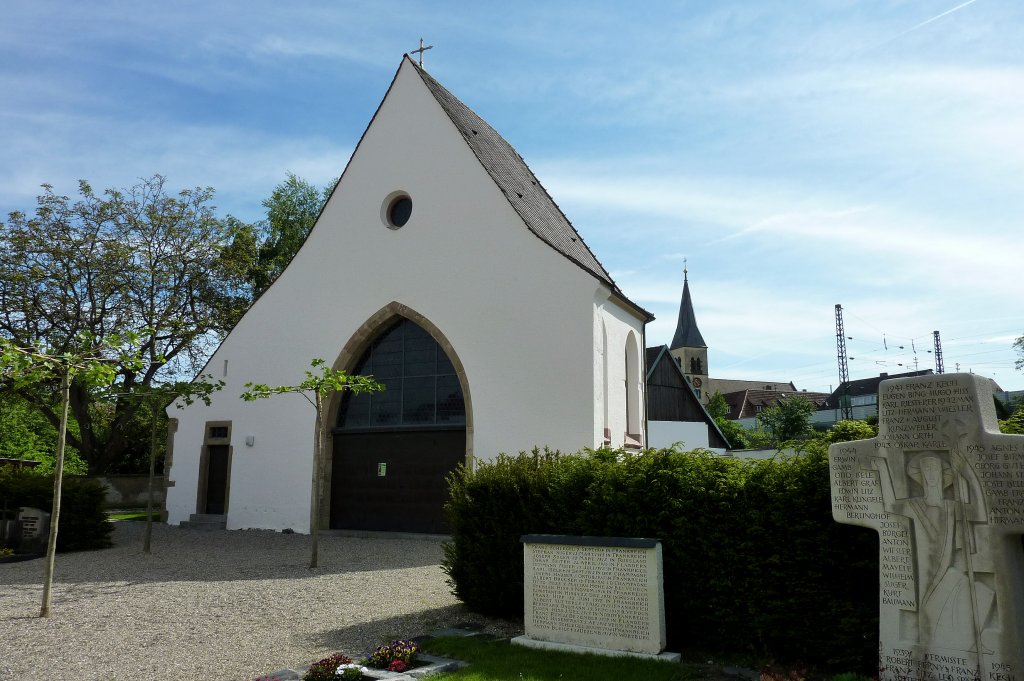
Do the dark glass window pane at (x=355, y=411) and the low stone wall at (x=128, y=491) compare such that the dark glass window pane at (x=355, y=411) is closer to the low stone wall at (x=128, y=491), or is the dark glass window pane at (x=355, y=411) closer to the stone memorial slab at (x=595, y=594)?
the stone memorial slab at (x=595, y=594)

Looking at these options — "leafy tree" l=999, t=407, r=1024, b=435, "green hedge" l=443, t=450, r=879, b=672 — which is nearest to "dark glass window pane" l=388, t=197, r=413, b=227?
"green hedge" l=443, t=450, r=879, b=672

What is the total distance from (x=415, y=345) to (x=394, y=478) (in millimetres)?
3153

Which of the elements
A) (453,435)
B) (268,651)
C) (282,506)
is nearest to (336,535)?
(282,506)

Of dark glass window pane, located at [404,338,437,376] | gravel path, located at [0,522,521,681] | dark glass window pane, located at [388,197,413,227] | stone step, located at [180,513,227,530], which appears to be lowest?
gravel path, located at [0,522,521,681]

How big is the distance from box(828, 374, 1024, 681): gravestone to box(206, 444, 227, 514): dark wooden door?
17289mm

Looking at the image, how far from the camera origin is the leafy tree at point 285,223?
33312mm

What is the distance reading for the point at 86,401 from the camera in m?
26.8

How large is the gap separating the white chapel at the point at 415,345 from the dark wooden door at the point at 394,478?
0.12ft

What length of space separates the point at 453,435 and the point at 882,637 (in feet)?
39.1

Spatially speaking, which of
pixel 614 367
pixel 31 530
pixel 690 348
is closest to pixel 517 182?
pixel 614 367

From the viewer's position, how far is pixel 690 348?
3091 inches

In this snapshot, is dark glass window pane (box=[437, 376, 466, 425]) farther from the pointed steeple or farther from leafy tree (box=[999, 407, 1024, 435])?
the pointed steeple

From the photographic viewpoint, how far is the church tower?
255 feet

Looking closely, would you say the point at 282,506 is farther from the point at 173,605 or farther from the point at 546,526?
the point at 546,526
